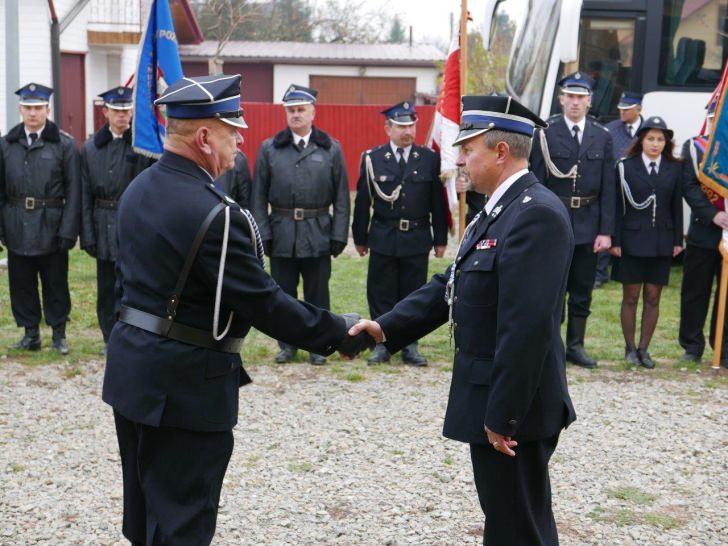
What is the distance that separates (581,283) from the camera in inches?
332

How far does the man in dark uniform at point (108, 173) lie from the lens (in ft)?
26.9

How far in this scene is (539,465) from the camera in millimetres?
3646

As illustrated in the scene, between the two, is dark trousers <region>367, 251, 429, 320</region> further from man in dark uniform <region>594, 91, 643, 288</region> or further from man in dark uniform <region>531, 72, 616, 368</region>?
man in dark uniform <region>594, 91, 643, 288</region>

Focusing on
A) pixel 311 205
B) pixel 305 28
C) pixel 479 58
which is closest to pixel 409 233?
pixel 311 205

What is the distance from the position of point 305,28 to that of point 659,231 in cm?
3041

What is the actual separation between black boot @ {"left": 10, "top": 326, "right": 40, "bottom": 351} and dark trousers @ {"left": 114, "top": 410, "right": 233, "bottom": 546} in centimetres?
521

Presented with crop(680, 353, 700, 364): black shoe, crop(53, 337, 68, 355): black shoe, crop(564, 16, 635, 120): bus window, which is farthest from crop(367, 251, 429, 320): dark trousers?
crop(564, 16, 635, 120): bus window

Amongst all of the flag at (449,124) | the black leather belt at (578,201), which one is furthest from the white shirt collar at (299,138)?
the black leather belt at (578,201)

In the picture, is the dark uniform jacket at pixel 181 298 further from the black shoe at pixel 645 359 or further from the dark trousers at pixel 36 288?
the black shoe at pixel 645 359

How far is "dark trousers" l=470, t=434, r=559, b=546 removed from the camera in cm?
359

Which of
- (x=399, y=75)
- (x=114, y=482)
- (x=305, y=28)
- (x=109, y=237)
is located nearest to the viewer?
(x=114, y=482)

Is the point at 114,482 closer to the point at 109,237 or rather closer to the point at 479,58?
the point at 109,237

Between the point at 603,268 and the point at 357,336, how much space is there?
876 cm

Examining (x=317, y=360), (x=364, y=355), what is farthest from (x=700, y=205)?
(x=317, y=360)
